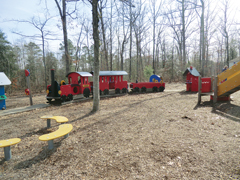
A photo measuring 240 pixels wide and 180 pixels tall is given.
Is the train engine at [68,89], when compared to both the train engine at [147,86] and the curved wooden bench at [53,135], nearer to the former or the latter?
the train engine at [147,86]

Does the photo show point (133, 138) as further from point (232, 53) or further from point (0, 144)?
point (232, 53)

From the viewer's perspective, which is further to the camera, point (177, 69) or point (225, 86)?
point (177, 69)

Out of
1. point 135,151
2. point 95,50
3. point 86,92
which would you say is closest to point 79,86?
point 86,92

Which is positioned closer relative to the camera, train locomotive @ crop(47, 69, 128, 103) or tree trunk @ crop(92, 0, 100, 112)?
tree trunk @ crop(92, 0, 100, 112)

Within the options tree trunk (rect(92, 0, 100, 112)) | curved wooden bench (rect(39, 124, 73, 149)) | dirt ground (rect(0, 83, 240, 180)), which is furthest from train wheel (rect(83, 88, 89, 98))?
curved wooden bench (rect(39, 124, 73, 149))

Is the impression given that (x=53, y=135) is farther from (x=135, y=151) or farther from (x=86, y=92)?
(x=86, y=92)

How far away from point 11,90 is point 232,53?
43620 millimetres

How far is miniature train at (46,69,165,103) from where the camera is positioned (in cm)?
886

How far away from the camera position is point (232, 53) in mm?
31984

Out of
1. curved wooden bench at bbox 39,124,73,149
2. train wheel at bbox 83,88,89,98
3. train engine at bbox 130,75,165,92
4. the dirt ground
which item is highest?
train engine at bbox 130,75,165,92

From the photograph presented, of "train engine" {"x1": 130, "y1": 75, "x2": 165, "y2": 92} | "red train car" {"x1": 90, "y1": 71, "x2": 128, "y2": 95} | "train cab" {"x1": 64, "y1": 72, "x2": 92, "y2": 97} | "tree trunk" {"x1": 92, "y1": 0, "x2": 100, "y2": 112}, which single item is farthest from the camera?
"train engine" {"x1": 130, "y1": 75, "x2": 165, "y2": 92}

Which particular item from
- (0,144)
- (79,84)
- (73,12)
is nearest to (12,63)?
(73,12)

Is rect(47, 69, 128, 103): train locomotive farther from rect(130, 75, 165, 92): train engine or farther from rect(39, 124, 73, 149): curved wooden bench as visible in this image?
rect(39, 124, 73, 149): curved wooden bench

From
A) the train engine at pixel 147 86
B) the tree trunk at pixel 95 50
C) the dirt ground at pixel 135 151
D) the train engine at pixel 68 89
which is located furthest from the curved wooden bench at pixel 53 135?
the train engine at pixel 147 86
